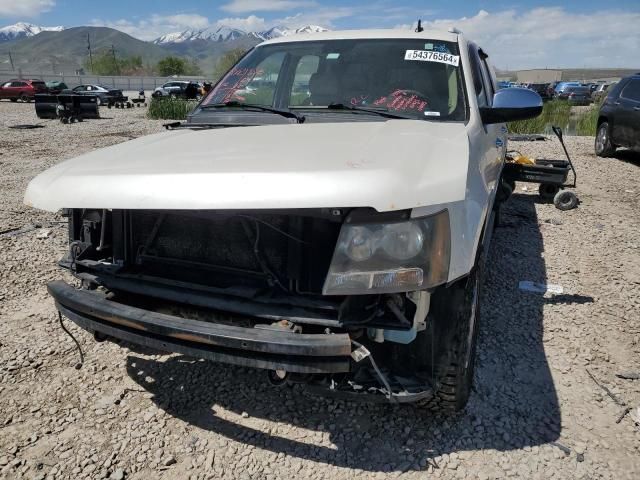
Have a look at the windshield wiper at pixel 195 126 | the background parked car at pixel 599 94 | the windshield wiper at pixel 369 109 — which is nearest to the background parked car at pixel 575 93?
the background parked car at pixel 599 94

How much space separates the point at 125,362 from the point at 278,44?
249 centimetres

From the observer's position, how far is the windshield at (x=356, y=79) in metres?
2.92

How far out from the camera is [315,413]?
2.50 meters

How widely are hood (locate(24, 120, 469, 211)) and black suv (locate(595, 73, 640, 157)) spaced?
8246 mm

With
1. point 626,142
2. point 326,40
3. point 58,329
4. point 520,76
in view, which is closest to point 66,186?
point 58,329

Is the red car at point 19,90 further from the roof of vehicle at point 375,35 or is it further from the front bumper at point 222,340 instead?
the front bumper at point 222,340

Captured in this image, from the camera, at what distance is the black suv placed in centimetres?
889

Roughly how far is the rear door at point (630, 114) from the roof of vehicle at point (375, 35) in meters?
7.23

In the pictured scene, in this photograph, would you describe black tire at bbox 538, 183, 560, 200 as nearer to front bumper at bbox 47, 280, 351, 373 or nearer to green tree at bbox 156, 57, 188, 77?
front bumper at bbox 47, 280, 351, 373

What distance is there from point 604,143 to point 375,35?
28.3 ft

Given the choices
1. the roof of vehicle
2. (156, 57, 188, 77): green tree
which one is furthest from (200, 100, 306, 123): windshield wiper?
(156, 57, 188, 77): green tree

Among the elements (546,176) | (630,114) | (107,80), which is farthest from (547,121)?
(107,80)

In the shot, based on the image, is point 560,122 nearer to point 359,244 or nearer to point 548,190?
point 548,190

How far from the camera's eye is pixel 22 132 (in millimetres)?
14859
